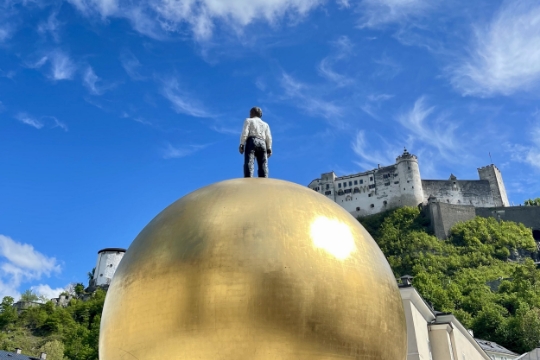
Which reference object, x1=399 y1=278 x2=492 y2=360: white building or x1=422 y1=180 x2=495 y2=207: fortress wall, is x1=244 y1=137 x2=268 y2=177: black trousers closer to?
x1=399 y1=278 x2=492 y2=360: white building

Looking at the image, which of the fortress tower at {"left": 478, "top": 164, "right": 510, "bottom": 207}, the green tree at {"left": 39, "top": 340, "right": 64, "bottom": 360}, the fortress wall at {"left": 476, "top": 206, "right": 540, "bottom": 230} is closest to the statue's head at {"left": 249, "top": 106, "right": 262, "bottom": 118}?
the green tree at {"left": 39, "top": 340, "right": 64, "bottom": 360}

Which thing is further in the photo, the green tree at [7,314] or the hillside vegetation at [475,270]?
the green tree at [7,314]

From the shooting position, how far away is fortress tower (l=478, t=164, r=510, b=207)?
110m

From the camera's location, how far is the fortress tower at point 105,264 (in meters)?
97.7

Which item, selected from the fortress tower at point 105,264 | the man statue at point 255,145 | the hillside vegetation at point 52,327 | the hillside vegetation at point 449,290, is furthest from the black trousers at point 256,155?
the fortress tower at point 105,264

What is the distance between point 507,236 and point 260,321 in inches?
4059

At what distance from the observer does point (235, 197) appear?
4773 mm

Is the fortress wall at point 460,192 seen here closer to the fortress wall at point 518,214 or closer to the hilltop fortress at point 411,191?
the hilltop fortress at point 411,191

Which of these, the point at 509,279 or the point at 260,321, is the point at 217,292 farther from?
the point at 509,279

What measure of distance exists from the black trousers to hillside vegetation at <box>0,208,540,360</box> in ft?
179

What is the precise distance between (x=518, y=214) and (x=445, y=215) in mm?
15407

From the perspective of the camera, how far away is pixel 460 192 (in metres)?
110

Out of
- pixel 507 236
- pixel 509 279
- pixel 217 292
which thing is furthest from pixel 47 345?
pixel 507 236

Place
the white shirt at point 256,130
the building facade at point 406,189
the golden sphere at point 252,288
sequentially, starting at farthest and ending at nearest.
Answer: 1. the building facade at point 406,189
2. the white shirt at point 256,130
3. the golden sphere at point 252,288
